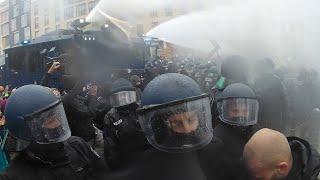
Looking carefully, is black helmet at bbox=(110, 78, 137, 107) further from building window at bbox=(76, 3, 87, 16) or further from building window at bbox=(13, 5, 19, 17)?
building window at bbox=(76, 3, 87, 16)

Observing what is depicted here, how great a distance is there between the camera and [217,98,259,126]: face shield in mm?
3418

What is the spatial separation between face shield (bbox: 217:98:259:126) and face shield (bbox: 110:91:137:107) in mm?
1311

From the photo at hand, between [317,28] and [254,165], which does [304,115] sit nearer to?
[317,28]

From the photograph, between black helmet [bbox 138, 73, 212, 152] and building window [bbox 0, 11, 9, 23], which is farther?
building window [bbox 0, 11, 9, 23]

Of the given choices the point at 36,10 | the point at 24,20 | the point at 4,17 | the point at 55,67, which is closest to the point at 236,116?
the point at 55,67

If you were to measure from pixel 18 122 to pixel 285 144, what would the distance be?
1.28 m

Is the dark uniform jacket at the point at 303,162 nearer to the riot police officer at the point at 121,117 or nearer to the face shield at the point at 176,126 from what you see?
the face shield at the point at 176,126

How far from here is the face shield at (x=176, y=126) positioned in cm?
199

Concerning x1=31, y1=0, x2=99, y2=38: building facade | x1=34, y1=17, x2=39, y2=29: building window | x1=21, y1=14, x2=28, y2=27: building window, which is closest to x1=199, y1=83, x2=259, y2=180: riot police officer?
x1=31, y1=0, x2=99, y2=38: building facade

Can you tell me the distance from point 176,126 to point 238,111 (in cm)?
157

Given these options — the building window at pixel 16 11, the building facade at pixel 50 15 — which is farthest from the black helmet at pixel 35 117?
the building window at pixel 16 11

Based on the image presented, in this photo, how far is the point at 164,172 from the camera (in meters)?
1.97

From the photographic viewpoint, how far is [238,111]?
11.5 feet

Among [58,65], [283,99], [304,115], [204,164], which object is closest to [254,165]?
[204,164]
